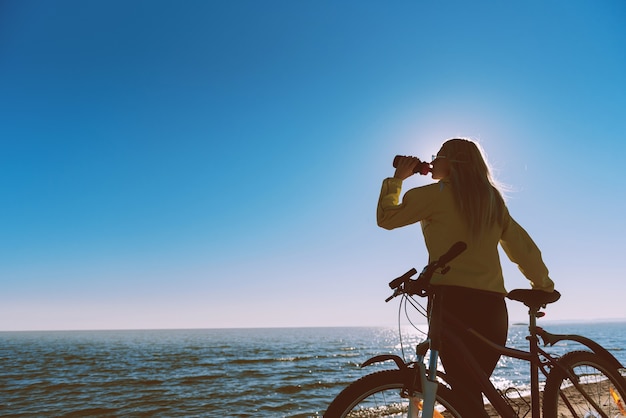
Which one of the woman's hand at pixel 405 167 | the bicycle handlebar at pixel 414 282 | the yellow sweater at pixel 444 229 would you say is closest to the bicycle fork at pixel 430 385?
the bicycle handlebar at pixel 414 282

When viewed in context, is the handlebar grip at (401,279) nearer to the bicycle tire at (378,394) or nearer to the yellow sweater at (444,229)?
the yellow sweater at (444,229)

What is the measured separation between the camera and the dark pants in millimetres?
2324

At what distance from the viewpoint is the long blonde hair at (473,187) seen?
248 cm

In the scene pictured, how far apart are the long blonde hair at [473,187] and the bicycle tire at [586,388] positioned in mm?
1186

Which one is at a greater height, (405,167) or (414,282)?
(405,167)

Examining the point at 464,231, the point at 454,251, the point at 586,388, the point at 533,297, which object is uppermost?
the point at 464,231

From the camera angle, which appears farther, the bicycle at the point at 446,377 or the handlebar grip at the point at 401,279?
the handlebar grip at the point at 401,279

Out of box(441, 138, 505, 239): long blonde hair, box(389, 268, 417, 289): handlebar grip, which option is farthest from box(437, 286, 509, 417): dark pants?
box(441, 138, 505, 239): long blonde hair

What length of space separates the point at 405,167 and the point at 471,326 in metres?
1.07

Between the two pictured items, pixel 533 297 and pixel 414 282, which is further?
pixel 533 297

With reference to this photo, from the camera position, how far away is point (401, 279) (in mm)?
2334

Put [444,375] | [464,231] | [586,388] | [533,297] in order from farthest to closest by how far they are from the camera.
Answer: [586,388] < [533,297] < [464,231] < [444,375]

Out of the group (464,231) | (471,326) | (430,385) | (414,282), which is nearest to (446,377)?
(430,385)

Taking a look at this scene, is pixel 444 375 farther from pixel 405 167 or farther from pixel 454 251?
pixel 405 167
